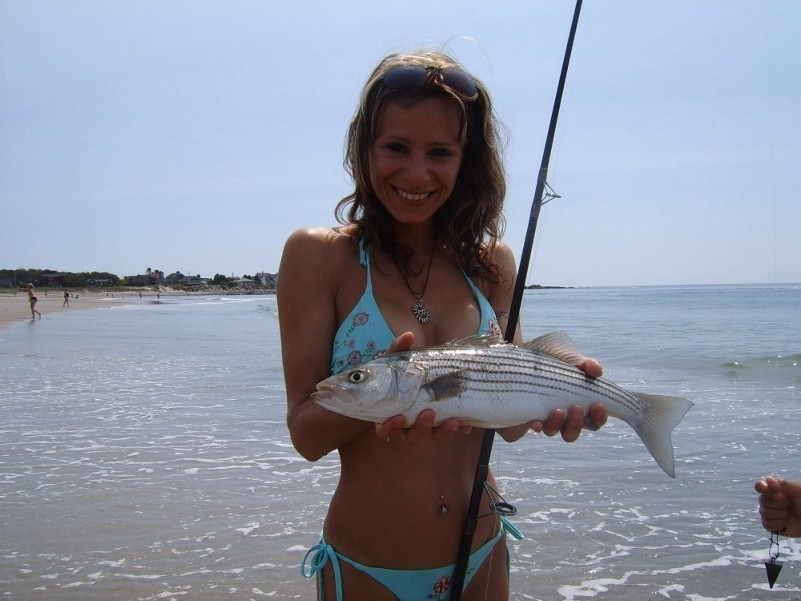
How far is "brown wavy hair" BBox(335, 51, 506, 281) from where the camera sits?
8.45 ft

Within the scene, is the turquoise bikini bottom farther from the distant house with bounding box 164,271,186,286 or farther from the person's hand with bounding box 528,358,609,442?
the distant house with bounding box 164,271,186,286

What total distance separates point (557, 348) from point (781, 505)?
4.25 feet

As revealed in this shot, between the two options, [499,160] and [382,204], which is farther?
[499,160]

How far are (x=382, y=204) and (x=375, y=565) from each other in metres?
1.38

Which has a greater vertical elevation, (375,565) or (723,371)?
(375,565)

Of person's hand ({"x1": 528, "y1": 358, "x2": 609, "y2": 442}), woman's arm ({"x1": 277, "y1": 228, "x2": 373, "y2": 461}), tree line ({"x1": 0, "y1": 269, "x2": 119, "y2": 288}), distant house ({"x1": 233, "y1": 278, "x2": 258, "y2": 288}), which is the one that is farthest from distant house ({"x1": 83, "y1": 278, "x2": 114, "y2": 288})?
person's hand ({"x1": 528, "y1": 358, "x2": 609, "y2": 442})

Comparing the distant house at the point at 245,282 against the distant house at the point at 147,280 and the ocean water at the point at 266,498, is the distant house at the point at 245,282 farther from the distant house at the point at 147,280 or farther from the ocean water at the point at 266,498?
the ocean water at the point at 266,498

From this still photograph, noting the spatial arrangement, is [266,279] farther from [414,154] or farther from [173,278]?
[414,154]

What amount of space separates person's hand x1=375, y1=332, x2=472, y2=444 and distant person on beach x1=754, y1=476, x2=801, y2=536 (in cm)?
161


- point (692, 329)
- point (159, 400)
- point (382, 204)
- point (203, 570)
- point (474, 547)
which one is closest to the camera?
point (474, 547)

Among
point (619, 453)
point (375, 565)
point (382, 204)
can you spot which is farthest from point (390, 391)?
point (619, 453)

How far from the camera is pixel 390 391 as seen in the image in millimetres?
2264

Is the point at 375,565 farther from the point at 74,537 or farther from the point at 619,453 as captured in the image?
the point at 619,453

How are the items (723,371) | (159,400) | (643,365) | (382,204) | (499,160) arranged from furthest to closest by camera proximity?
(643,365) < (723,371) < (159,400) < (499,160) < (382,204)
